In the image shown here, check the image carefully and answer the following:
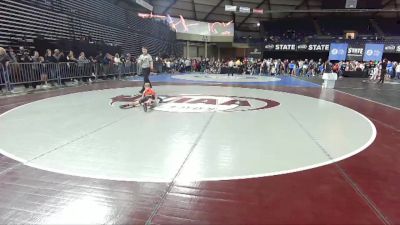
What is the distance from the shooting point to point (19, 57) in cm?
1274

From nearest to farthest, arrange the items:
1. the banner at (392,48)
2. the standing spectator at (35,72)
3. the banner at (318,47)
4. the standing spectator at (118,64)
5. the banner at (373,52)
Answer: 1. the standing spectator at (35,72)
2. the standing spectator at (118,64)
3. the banner at (373,52)
4. the banner at (392,48)
5. the banner at (318,47)

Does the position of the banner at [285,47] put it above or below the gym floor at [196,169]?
above

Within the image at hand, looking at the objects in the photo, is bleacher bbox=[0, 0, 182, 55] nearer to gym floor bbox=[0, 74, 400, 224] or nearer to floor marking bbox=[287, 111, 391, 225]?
gym floor bbox=[0, 74, 400, 224]

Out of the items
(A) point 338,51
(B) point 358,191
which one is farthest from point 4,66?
(A) point 338,51

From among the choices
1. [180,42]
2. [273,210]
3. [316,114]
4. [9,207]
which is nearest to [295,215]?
[273,210]

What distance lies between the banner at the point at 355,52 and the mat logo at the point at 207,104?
76.8ft

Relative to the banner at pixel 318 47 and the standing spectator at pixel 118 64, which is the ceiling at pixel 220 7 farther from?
the standing spectator at pixel 118 64

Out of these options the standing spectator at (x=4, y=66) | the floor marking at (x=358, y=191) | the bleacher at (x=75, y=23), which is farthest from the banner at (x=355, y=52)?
the standing spectator at (x=4, y=66)

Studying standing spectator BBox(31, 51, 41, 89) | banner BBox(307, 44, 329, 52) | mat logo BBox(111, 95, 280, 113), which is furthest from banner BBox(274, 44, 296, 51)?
standing spectator BBox(31, 51, 41, 89)

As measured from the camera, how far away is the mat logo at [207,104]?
8719mm

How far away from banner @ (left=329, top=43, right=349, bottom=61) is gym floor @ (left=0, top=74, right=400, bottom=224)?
25.1m

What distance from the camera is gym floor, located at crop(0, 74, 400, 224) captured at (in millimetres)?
2990

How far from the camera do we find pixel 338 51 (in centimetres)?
3056

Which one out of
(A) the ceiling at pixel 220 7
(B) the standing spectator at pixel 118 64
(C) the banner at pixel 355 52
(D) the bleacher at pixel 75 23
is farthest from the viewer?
(A) the ceiling at pixel 220 7
